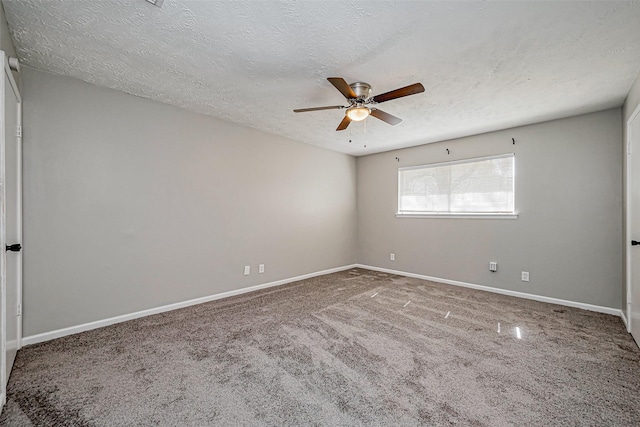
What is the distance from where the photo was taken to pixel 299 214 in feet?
15.9

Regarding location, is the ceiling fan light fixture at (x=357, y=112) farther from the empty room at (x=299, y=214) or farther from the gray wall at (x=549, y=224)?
the gray wall at (x=549, y=224)

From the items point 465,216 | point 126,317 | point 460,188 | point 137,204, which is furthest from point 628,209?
point 126,317

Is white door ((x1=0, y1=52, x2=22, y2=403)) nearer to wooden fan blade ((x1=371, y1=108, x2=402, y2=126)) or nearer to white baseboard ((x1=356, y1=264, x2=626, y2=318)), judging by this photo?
wooden fan blade ((x1=371, y1=108, x2=402, y2=126))

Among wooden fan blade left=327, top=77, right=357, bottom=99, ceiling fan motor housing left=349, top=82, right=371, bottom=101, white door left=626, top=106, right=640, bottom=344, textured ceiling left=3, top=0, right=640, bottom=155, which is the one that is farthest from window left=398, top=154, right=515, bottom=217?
wooden fan blade left=327, top=77, right=357, bottom=99

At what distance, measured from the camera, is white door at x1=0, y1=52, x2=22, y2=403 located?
5.50ft

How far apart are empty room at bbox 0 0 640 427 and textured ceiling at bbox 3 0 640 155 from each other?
0.02 m

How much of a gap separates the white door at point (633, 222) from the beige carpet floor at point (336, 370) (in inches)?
9.9

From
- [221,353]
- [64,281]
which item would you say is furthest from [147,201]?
[221,353]

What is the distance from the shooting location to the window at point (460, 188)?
4.12m

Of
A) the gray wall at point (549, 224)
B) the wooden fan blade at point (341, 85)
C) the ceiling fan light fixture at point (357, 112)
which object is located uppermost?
the wooden fan blade at point (341, 85)

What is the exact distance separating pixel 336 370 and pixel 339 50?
2425 mm

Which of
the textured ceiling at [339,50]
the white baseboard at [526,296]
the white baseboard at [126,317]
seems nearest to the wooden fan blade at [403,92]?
the textured ceiling at [339,50]

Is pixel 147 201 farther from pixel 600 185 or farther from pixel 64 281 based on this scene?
pixel 600 185

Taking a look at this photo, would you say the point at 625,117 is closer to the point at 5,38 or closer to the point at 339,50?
the point at 339,50
